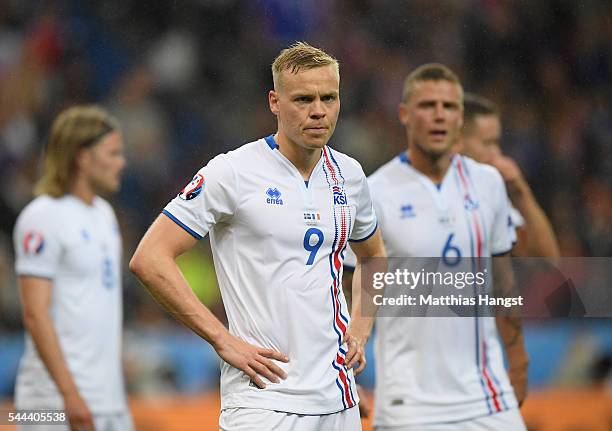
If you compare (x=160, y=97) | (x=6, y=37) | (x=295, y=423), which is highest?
(x=6, y=37)

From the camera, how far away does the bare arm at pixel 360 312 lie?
12.7 feet

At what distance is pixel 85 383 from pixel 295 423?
210 cm

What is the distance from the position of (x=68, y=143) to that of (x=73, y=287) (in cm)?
82

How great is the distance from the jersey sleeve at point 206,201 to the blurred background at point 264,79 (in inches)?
225

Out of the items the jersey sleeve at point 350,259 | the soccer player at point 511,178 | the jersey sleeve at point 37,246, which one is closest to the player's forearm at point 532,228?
the soccer player at point 511,178

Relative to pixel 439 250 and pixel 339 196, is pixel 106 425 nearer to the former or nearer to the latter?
pixel 439 250

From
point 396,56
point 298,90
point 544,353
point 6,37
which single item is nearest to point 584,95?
point 396,56

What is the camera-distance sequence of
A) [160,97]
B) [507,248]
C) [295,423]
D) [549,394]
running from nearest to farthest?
[295,423] → [507,248] → [549,394] → [160,97]

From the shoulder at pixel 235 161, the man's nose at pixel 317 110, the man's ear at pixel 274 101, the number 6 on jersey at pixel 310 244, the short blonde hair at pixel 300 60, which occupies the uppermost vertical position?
the short blonde hair at pixel 300 60

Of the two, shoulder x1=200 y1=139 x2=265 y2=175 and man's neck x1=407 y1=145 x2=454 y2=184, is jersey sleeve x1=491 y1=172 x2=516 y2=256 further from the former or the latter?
shoulder x1=200 y1=139 x2=265 y2=175

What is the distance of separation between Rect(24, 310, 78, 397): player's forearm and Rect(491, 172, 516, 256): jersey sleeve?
85.5 inches

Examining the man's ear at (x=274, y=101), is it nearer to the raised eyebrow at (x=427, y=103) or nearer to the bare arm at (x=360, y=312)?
the bare arm at (x=360, y=312)

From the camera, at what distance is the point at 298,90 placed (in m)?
3.72

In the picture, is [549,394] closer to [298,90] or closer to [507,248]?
[507,248]
